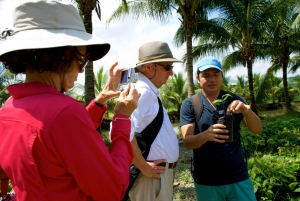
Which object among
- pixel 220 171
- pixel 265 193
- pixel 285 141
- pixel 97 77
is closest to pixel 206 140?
pixel 220 171

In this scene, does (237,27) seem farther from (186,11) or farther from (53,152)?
(53,152)

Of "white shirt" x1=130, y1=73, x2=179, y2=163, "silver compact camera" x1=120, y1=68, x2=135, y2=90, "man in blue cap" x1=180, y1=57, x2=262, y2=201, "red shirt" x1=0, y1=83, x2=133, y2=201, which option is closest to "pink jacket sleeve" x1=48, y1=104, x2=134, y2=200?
"red shirt" x1=0, y1=83, x2=133, y2=201

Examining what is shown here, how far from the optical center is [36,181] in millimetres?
1081

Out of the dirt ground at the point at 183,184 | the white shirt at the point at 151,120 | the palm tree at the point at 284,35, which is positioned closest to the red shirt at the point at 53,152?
the white shirt at the point at 151,120

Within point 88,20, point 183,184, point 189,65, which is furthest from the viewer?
point 189,65

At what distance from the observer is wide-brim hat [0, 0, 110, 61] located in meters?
1.16

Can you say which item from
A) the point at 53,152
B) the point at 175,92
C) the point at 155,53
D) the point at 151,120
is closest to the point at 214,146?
the point at 151,120

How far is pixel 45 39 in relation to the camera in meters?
1.16

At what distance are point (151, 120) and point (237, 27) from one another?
14756 millimetres

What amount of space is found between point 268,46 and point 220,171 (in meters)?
17.5

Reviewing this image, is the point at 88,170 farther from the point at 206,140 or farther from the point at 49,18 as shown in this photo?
the point at 206,140

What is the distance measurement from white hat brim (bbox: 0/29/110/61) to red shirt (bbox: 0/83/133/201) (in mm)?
176

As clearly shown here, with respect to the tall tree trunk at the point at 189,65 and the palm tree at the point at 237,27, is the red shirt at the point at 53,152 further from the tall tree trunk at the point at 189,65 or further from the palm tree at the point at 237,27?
the palm tree at the point at 237,27

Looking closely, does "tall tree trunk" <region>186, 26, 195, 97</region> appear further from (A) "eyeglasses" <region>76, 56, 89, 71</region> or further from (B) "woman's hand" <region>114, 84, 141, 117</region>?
(A) "eyeglasses" <region>76, 56, 89, 71</region>
